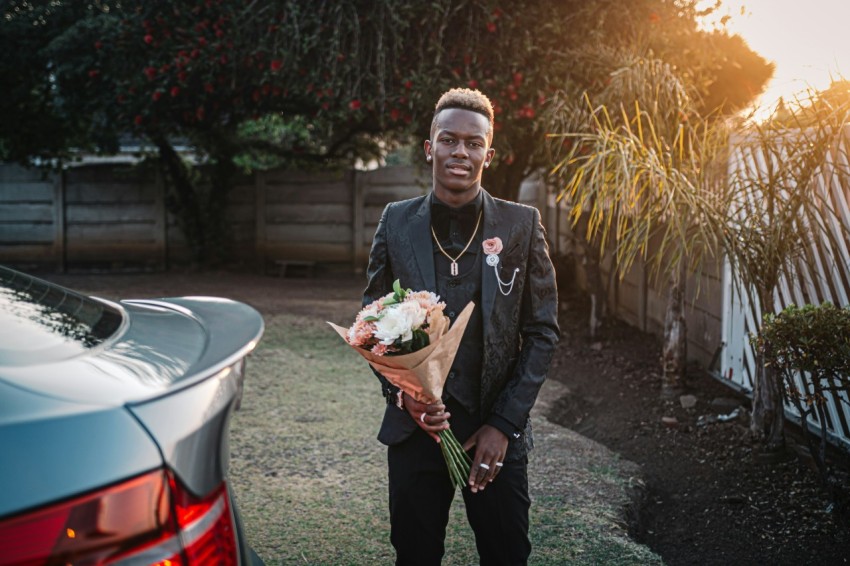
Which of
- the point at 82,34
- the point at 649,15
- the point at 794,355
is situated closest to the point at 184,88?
the point at 82,34

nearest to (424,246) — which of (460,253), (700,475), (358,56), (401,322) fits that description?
(460,253)

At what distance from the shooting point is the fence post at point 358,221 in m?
14.6

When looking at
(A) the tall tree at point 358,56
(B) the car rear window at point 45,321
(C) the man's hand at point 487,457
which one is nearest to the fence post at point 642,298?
(A) the tall tree at point 358,56

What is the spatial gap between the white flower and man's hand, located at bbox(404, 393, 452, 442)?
25cm

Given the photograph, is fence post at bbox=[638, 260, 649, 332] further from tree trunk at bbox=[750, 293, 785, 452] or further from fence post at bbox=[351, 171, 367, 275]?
fence post at bbox=[351, 171, 367, 275]

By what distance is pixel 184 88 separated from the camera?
10516 millimetres

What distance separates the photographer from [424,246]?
261 centimetres

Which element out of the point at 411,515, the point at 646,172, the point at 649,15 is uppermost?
the point at 649,15

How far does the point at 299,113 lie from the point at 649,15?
5.66 metres

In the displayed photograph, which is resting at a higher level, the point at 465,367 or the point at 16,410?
the point at 16,410

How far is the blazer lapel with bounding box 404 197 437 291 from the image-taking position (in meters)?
2.58

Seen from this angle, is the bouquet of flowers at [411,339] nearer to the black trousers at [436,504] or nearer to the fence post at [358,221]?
the black trousers at [436,504]

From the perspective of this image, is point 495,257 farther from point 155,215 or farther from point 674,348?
point 155,215

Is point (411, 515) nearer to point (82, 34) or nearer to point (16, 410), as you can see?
point (16, 410)
